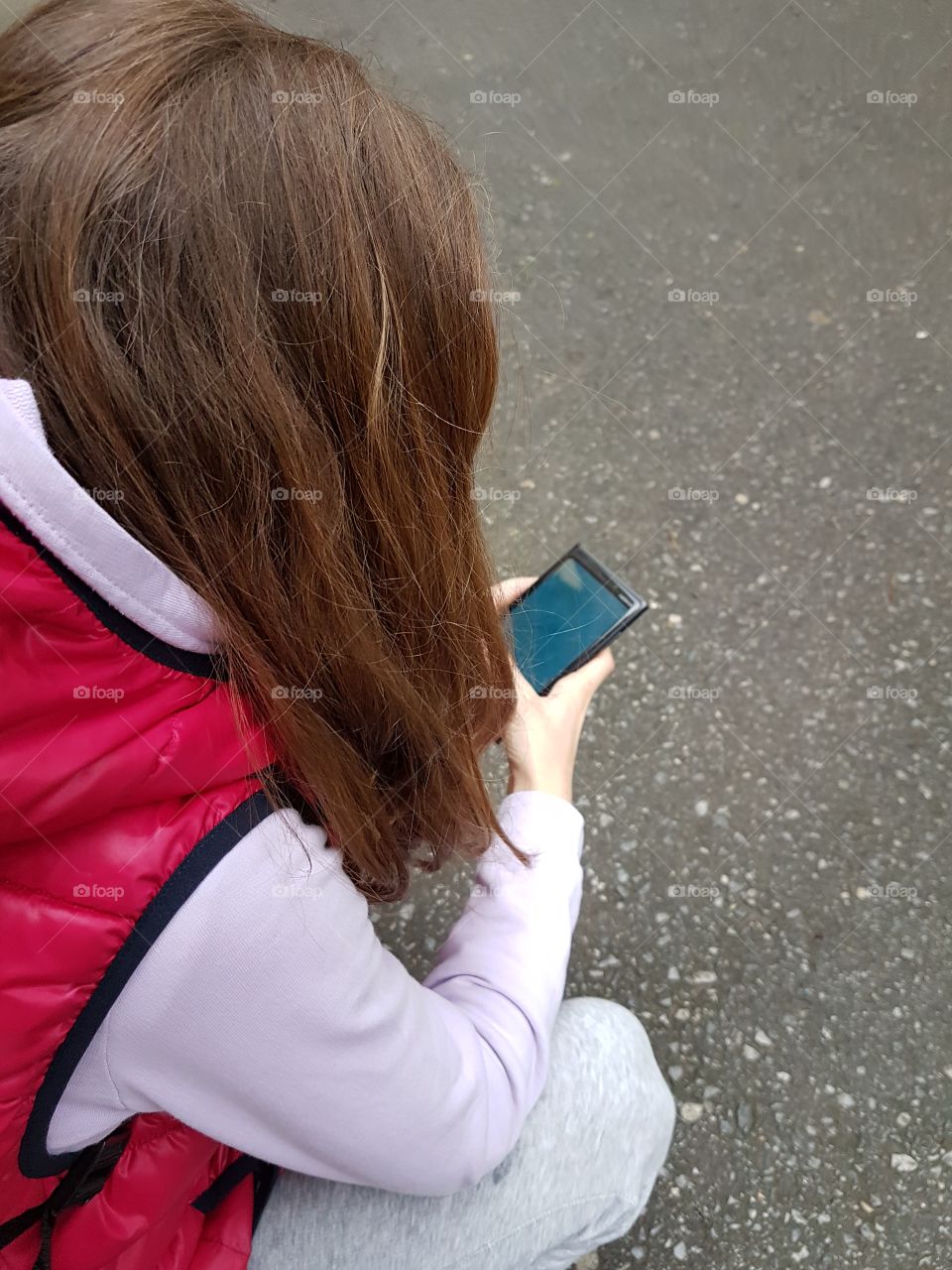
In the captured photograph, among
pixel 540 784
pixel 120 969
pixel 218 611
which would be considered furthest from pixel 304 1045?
pixel 540 784

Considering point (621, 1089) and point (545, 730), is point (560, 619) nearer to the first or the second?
point (545, 730)

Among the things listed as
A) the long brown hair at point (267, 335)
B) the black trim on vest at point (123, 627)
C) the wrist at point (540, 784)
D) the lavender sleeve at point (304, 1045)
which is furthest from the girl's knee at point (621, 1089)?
the black trim on vest at point (123, 627)

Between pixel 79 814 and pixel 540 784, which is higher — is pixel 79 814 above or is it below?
above

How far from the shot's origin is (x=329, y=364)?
27.0 inches

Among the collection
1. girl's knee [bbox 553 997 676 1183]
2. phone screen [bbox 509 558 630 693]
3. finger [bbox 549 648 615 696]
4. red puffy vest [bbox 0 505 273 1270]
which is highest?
red puffy vest [bbox 0 505 273 1270]

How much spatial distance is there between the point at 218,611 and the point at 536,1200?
0.63m

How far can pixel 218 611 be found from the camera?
0.66m

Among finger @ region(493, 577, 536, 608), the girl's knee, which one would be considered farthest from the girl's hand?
the girl's knee

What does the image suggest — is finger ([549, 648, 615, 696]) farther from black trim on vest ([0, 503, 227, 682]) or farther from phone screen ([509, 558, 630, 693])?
black trim on vest ([0, 503, 227, 682])

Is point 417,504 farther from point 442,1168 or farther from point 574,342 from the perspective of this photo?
point 574,342

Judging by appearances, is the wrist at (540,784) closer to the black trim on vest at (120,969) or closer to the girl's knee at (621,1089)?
the girl's knee at (621,1089)

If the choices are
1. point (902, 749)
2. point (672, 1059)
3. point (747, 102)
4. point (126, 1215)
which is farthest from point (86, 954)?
point (747, 102)

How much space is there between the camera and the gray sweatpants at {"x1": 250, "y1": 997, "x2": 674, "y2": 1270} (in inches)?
35.1

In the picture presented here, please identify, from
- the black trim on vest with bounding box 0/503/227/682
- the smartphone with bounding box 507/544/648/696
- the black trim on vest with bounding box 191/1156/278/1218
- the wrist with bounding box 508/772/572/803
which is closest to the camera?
the black trim on vest with bounding box 0/503/227/682
